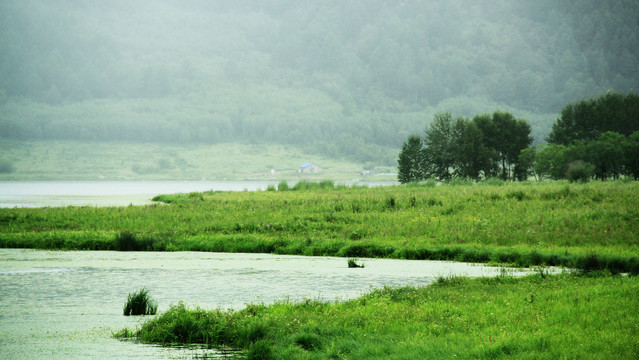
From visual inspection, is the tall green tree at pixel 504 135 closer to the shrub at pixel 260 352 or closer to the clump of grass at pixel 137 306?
the clump of grass at pixel 137 306

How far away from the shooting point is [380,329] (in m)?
10.5

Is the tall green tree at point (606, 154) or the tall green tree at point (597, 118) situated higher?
the tall green tree at point (597, 118)

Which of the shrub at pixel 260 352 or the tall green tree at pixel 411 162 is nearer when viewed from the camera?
the shrub at pixel 260 352

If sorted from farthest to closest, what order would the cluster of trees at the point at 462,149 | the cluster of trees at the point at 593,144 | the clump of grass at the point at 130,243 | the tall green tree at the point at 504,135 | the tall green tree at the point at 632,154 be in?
1. the tall green tree at the point at 504,135
2. the cluster of trees at the point at 462,149
3. the cluster of trees at the point at 593,144
4. the tall green tree at the point at 632,154
5. the clump of grass at the point at 130,243

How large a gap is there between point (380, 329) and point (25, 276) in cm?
1305

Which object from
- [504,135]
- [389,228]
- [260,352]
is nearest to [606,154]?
[504,135]

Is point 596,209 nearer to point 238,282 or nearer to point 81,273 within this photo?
point 238,282

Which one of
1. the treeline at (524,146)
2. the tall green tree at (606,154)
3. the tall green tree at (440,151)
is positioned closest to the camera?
the tall green tree at (606,154)

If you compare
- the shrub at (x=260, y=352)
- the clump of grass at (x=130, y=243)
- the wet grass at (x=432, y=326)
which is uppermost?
the clump of grass at (x=130, y=243)

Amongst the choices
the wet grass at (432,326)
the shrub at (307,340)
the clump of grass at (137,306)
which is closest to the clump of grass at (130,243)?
the clump of grass at (137,306)

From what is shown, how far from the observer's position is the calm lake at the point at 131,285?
1037 cm

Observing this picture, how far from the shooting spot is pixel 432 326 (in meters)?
10.3

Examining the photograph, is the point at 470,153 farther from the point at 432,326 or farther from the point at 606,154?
the point at 432,326

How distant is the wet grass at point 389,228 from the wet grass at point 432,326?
775 cm
